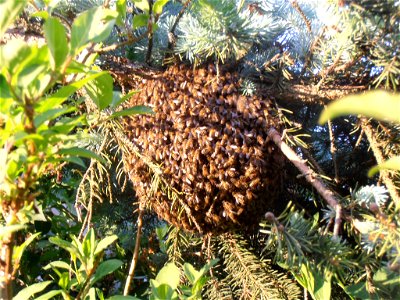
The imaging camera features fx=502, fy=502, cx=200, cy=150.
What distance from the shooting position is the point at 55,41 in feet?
1.30

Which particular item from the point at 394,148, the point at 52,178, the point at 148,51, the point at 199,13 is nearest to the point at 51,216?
the point at 52,178

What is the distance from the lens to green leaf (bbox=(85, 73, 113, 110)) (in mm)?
546

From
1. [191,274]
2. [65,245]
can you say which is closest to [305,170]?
[191,274]

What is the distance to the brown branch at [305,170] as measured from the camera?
585 millimetres

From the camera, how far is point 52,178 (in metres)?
1.08

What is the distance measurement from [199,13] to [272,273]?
386mm

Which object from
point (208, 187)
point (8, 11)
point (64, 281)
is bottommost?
point (64, 281)

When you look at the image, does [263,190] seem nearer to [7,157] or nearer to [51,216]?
[7,157]

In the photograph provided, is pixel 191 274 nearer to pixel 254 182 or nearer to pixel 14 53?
pixel 254 182

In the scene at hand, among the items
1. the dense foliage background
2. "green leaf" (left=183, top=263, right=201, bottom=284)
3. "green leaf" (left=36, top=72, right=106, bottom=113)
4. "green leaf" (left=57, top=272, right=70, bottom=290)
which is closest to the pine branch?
the dense foliage background

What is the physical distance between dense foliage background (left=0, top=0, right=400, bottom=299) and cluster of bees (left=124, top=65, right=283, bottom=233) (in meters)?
0.02

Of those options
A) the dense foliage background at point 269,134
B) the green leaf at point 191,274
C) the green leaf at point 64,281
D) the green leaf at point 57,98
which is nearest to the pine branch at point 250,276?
the dense foliage background at point 269,134

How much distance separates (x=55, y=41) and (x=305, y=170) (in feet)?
1.13

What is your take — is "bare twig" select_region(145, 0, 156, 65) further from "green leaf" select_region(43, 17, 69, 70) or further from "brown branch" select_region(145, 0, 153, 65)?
"green leaf" select_region(43, 17, 69, 70)
